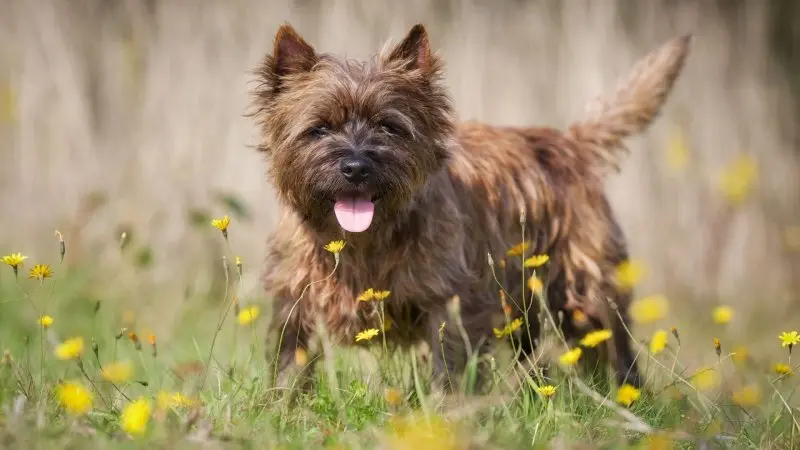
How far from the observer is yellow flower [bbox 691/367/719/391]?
3.75m

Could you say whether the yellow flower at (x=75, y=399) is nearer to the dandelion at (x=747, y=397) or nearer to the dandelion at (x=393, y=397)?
the dandelion at (x=393, y=397)

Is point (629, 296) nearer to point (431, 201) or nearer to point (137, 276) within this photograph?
point (431, 201)

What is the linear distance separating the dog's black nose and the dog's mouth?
0.12 meters

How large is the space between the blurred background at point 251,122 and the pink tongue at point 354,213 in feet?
11.3

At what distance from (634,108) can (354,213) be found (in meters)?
1.91

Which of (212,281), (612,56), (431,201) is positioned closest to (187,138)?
(212,281)

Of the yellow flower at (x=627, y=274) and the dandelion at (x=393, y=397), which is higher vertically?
the yellow flower at (x=627, y=274)

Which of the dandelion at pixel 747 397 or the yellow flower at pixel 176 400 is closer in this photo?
the yellow flower at pixel 176 400

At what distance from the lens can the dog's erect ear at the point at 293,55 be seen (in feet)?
13.8

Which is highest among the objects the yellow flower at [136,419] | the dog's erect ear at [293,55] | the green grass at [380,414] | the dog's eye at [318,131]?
the dog's erect ear at [293,55]

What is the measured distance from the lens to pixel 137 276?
7.03m

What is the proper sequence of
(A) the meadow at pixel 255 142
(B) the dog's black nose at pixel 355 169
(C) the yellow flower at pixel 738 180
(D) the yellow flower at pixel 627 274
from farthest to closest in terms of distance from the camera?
(C) the yellow flower at pixel 738 180 < (A) the meadow at pixel 255 142 < (D) the yellow flower at pixel 627 274 < (B) the dog's black nose at pixel 355 169

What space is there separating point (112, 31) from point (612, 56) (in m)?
3.81

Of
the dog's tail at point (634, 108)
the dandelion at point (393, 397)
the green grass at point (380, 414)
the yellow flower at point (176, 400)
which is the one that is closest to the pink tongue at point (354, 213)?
the green grass at point (380, 414)
